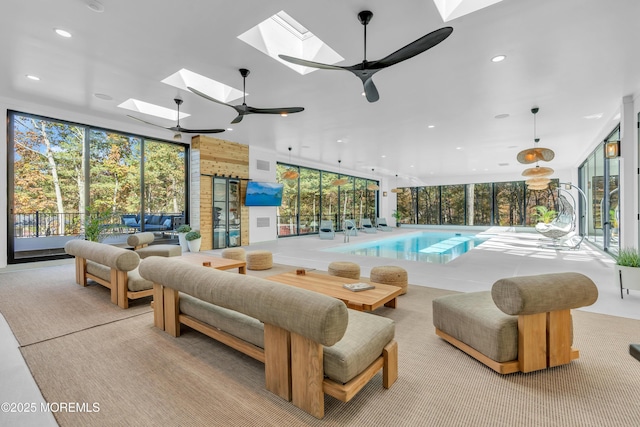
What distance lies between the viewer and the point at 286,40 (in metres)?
3.85

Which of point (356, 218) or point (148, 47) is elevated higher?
point (148, 47)

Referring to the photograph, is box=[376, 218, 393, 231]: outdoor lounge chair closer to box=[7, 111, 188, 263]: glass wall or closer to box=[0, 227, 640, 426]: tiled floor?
box=[0, 227, 640, 426]: tiled floor

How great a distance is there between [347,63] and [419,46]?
5.47ft

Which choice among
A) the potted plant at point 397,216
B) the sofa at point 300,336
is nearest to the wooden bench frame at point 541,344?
the sofa at point 300,336

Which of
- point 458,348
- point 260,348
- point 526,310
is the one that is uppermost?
point 526,310

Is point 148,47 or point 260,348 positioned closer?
point 260,348

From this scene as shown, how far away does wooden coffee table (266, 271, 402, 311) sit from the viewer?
264cm

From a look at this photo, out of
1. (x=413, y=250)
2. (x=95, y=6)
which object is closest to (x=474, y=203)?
(x=413, y=250)

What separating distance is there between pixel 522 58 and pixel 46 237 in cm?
1036

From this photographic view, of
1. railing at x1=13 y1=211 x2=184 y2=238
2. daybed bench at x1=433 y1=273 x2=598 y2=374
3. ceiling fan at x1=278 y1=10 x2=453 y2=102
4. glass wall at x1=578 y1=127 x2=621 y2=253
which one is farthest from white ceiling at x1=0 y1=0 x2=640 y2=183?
daybed bench at x1=433 y1=273 x2=598 y2=374

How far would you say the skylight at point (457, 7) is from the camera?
285 centimetres

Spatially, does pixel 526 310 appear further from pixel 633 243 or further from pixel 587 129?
pixel 587 129

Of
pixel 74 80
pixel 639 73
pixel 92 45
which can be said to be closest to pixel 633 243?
pixel 639 73

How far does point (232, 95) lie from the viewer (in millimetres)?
5172
